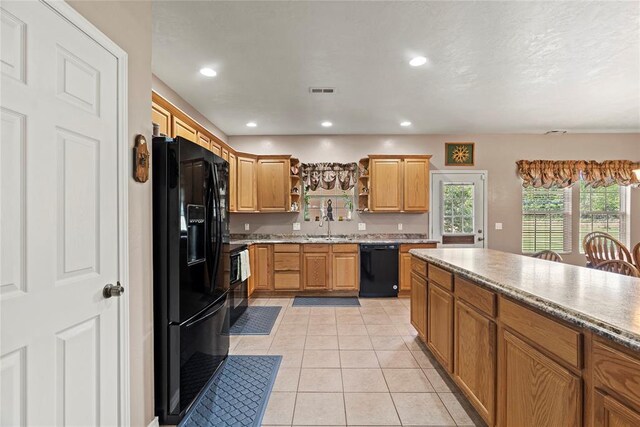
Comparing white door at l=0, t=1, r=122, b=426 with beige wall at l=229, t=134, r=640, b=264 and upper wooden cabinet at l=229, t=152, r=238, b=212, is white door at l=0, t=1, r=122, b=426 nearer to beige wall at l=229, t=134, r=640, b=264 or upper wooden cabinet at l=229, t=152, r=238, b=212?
upper wooden cabinet at l=229, t=152, r=238, b=212

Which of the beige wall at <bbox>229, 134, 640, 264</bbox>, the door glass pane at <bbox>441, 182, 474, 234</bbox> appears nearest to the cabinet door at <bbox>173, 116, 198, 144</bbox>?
the beige wall at <bbox>229, 134, 640, 264</bbox>

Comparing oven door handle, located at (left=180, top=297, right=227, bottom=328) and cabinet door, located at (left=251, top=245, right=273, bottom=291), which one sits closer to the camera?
oven door handle, located at (left=180, top=297, right=227, bottom=328)

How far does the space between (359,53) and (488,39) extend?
103 cm

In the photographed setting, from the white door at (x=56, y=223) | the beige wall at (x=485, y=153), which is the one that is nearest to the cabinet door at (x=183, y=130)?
the white door at (x=56, y=223)

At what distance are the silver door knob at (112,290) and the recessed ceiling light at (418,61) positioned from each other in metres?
2.83

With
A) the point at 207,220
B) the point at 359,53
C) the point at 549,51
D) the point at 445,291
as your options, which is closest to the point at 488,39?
the point at 549,51

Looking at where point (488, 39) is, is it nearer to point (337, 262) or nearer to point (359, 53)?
point (359, 53)

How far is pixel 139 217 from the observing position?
1.70m

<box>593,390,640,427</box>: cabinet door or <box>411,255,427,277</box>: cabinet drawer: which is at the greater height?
<box>411,255,427,277</box>: cabinet drawer

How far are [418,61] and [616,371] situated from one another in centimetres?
267

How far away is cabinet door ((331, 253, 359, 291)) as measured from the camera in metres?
4.91

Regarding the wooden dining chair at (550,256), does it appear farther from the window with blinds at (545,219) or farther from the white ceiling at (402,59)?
the window with blinds at (545,219)

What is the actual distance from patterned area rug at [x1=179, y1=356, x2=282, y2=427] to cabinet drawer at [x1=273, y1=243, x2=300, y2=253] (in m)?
2.21

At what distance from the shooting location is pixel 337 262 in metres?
4.91
